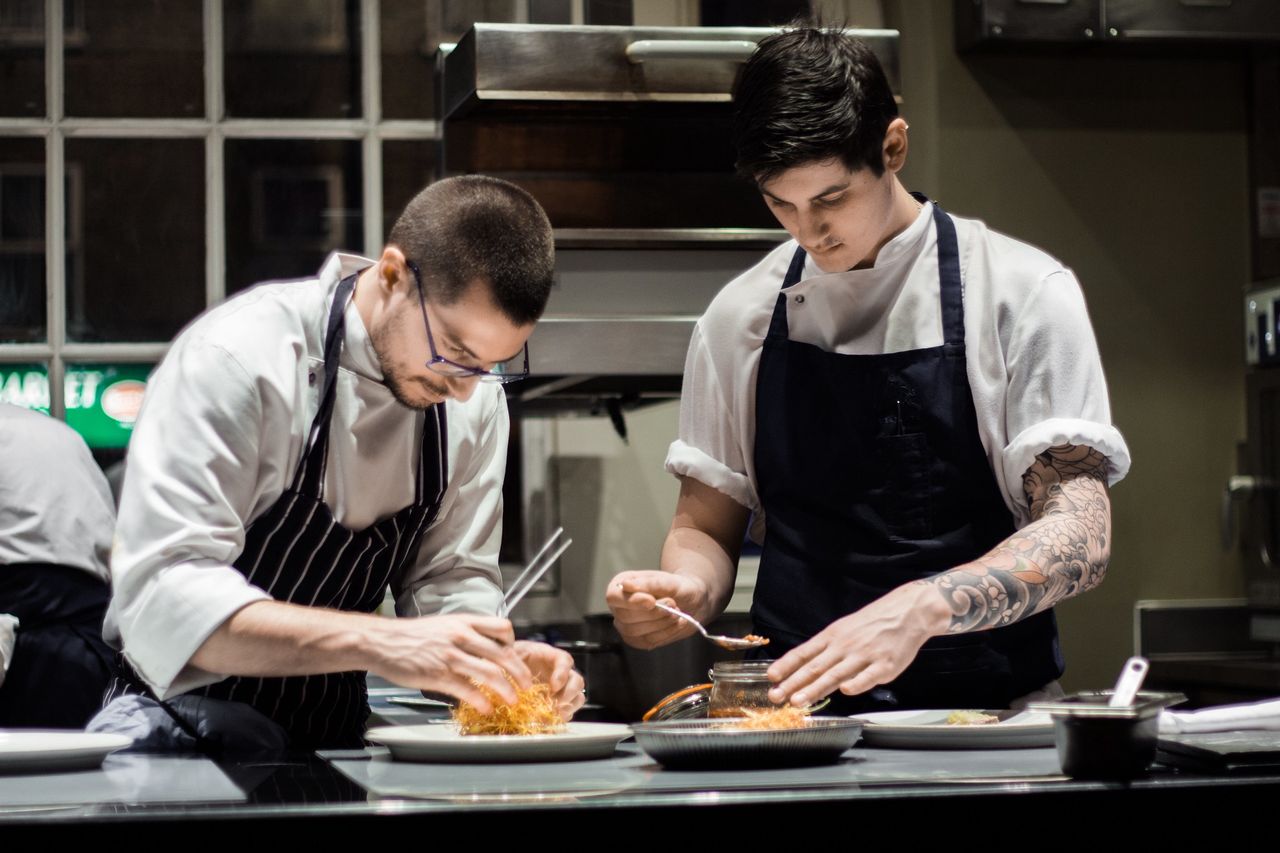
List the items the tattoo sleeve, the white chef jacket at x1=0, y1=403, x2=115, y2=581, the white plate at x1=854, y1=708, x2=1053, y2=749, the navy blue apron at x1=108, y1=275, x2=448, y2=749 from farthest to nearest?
the white chef jacket at x1=0, y1=403, x2=115, y2=581 < the navy blue apron at x1=108, y1=275, x2=448, y2=749 < the tattoo sleeve < the white plate at x1=854, y1=708, x2=1053, y2=749

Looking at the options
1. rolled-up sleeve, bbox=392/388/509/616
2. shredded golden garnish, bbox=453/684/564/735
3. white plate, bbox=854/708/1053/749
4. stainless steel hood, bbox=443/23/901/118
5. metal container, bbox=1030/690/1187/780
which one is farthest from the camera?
stainless steel hood, bbox=443/23/901/118

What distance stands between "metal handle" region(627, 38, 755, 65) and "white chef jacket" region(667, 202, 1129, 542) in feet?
2.61

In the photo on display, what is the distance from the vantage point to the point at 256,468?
1807 millimetres

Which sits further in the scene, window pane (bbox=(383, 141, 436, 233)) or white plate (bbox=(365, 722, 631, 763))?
window pane (bbox=(383, 141, 436, 233))

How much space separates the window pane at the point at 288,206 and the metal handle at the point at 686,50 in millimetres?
1662

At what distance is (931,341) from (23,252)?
10.4ft

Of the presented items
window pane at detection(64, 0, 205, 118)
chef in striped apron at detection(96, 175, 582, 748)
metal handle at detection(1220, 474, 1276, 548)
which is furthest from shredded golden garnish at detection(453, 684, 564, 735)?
window pane at detection(64, 0, 205, 118)

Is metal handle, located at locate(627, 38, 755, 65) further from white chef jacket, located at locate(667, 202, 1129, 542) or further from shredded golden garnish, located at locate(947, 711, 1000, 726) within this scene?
shredded golden garnish, located at locate(947, 711, 1000, 726)

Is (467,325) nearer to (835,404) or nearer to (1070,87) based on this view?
(835,404)

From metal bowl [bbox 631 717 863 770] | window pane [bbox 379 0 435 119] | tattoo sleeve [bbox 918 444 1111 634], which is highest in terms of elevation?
window pane [bbox 379 0 435 119]

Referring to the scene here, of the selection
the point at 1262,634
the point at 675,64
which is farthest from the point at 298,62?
the point at 1262,634

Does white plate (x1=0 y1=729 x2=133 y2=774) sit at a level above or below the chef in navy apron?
below

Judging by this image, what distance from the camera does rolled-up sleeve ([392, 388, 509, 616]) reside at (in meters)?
2.09

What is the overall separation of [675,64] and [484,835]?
2091mm
